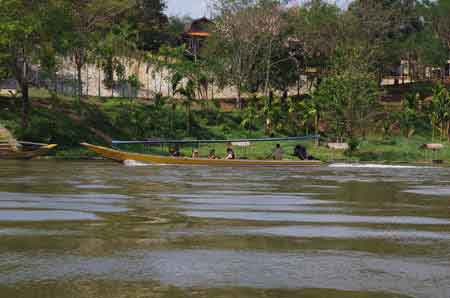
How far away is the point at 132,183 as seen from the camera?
23.7 metres

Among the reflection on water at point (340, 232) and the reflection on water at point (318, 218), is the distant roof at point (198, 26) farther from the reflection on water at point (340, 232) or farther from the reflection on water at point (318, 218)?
the reflection on water at point (340, 232)

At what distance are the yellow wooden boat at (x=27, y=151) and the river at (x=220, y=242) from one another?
17.7 meters

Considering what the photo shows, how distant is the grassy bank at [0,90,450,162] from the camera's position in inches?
1805

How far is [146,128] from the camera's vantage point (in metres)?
52.1

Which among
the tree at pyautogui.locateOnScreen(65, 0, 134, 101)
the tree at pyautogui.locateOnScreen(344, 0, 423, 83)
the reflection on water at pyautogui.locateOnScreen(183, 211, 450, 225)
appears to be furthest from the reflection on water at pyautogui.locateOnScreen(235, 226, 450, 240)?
the tree at pyautogui.locateOnScreen(344, 0, 423, 83)

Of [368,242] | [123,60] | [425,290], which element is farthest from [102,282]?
[123,60]

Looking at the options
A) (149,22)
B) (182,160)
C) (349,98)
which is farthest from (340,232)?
(149,22)

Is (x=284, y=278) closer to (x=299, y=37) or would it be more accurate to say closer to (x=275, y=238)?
(x=275, y=238)

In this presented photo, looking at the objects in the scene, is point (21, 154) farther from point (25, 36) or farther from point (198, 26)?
point (198, 26)

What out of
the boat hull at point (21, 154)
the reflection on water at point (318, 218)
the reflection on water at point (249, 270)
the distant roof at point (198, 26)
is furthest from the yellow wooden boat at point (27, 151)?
the distant roof at point (198, 26)

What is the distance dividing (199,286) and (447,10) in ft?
223

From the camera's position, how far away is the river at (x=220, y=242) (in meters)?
8.80

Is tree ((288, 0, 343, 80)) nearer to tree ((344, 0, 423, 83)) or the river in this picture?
tree ((344, 0, 423, 83))

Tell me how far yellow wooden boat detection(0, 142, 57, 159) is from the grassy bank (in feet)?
5.69
